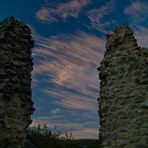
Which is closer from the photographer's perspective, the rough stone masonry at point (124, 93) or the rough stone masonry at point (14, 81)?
the rough stone masonry at point (124, 93)

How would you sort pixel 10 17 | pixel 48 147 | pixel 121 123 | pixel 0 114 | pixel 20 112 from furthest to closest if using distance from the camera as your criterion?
pixel 48 147 < pixel 10 17 < pixel 20 112 < pixel 0 114 < pixel 121 123

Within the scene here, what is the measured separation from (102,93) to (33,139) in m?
7.04

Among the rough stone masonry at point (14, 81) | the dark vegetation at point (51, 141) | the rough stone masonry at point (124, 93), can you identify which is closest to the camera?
the rough stone masonry at point (124, 93)

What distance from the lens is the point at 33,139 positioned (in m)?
17.5

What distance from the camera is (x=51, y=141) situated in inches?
719

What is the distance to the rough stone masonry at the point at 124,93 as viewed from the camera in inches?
408

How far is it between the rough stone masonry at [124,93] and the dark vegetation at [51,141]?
Answer: 660 centimetres

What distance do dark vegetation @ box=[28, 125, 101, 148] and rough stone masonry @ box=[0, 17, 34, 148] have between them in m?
4.98

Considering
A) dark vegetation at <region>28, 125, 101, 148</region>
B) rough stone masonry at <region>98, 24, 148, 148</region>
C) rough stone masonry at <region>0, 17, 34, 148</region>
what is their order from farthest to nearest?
dark vegetation at <region>28, 125, 101, 148</region> → rough stone masonry at <region>0, 17, 34, 148</region> → rough stone masonry at <region>98, 24, 148, 148</region>

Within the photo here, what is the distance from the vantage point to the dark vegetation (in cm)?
1750

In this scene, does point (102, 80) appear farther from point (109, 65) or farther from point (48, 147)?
point (48, 147)

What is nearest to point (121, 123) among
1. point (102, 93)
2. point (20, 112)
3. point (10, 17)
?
point (102, 93)

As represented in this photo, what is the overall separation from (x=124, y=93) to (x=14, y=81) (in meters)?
3.41

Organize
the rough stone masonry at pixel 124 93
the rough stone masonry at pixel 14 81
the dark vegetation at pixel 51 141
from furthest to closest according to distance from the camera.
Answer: the dark vegetation at pixel 51 141 < the rough stone masonry at pixel 14 81 < the rough stone masonry at pixel 124 93
